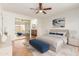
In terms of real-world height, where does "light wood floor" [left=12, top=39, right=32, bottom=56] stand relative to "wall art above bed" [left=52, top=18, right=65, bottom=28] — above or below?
below

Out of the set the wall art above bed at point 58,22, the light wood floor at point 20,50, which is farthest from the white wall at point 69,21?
the light wood floor at point 20,50

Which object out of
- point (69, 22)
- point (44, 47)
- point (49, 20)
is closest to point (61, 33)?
point (69, 22)

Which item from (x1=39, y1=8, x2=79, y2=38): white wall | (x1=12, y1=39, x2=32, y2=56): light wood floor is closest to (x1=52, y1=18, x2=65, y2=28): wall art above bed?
(x1=39, y1=8, x2=79, y2=38): white wall

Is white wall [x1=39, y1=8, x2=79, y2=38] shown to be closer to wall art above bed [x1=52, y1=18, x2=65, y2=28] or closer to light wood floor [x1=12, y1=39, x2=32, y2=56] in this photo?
wall art above bed [x1=52, y1=18, x2=65, y2=28]

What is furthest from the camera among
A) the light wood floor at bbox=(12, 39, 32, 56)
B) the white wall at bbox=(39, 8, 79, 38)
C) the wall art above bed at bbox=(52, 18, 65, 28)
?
the light wood floor at bbox=(12, 39, 32, 56)

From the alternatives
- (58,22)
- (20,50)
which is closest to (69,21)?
(58,22)

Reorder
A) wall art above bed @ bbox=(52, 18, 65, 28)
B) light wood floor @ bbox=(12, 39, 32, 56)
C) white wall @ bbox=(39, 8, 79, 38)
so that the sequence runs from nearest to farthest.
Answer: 1. white wall @ bbox=(39, 8, 79, 38)
2. wall art above bed @ bbox=(52, 18, 65, 28)
3. light wood floor @ bbox=(12, 39, 32, 56)

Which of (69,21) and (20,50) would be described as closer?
(69,21)

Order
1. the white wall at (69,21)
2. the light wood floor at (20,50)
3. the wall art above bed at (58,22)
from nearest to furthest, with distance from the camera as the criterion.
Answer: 1. the white wall at (69,21)
2. the wall art above bed at (58,22)
3. the light wood floor at (20,50)

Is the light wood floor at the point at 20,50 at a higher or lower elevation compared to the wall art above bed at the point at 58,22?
lower

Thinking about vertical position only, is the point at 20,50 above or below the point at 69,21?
below

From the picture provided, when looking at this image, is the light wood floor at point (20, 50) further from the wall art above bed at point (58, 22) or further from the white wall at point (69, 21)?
the wall art above bed at point (58, 22)

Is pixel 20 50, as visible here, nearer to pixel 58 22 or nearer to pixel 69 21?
pixel 58 22

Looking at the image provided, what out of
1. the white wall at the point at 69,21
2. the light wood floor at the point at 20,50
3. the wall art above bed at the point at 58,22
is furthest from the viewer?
the light wood floor at the point at 20,50
